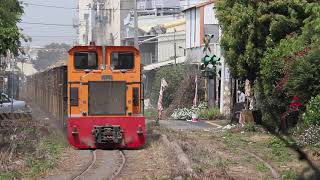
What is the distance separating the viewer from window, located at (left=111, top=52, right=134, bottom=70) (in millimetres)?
19109

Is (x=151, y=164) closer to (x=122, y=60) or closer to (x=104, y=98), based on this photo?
(x=104, y=98)

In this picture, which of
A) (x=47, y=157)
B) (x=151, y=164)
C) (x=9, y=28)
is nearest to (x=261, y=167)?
(x=151, y=164)

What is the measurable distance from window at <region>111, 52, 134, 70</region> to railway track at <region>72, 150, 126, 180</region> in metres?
2.53

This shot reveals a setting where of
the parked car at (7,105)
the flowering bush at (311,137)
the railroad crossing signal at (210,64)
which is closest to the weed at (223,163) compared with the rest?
the flowering bush at (311,137)

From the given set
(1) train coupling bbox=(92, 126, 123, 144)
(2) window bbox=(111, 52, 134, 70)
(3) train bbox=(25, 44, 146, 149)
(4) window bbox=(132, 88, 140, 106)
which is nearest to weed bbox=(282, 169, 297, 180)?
(3) train bbox=(25, 44, 146, 149)

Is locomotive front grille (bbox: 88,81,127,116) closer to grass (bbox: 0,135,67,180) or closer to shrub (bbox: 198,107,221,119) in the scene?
grass (bbox: 0,135,67,180)

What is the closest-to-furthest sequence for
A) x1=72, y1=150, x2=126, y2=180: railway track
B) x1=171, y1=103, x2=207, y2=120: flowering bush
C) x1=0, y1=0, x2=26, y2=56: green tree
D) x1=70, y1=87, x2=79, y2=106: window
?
1. x1=72, y1=150, x2=126, y2=180: railway track
2. x1=0, y1=0, x2=26, y2=56: green tree
3. x1=70, y1=87, x2=79, y2=106: window
4. x1=171, y1=103, x2=207, y2=120: flowering bush

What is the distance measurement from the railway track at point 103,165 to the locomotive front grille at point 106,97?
1.19m

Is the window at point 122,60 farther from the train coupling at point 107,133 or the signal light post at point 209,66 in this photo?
the signal light post at point 209,66

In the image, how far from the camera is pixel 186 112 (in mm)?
37625

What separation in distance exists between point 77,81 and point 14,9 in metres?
7.53

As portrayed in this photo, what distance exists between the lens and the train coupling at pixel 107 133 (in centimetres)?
1847

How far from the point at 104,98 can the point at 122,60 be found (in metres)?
1.30

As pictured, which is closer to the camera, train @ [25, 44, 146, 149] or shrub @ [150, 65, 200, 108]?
train @ [25, 44, 146, 149]
